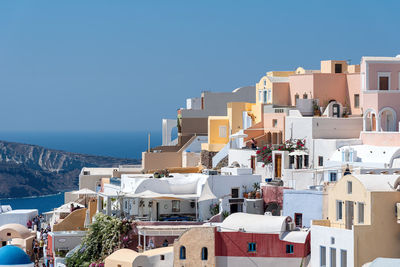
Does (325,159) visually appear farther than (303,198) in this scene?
Yes

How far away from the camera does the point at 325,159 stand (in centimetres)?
4541

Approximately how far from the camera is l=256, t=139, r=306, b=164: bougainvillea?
4719 centimetres

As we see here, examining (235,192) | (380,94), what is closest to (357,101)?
(380,94)

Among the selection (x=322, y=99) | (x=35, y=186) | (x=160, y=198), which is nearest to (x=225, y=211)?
(x=160, y=198)

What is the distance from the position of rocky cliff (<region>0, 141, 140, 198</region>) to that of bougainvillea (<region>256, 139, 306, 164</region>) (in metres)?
63.4

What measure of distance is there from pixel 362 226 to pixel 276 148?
15089mm

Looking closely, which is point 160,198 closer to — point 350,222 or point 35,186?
point 350,222

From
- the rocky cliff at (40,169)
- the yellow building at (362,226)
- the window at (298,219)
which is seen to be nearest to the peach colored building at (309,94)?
the window at (298,219)

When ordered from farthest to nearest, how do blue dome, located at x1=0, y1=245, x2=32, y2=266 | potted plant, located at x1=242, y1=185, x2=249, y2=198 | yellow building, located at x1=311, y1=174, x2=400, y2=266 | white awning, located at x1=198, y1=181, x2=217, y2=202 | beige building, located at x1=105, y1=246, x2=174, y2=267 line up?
1. potted plant, located at x1=242, y1=185, x2=249, y2=198
2. white awning, located at x1=198, y1=181, x2=217, y2=202
3. blue dome, located at x1=0, y1=245, x2=32, y2=266
4. beige building, located at x1=105, y1=246, x2=174, y2=267
5. yellow building, located at x1=311, y1=174, x2=400, y2=266

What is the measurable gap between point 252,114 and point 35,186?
57.8m

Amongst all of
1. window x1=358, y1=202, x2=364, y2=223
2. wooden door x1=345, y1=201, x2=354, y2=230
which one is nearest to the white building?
wooden door x1=345, y1=201, x2=354, y2=230

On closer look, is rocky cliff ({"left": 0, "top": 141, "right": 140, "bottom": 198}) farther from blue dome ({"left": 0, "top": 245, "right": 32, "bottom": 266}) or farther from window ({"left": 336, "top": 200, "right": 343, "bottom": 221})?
window ({"left": 336, "top": 200, "right": 343, "bottom": 221})

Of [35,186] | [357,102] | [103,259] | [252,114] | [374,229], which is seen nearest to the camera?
[374,229]

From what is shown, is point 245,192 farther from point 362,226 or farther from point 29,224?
point 29,224
